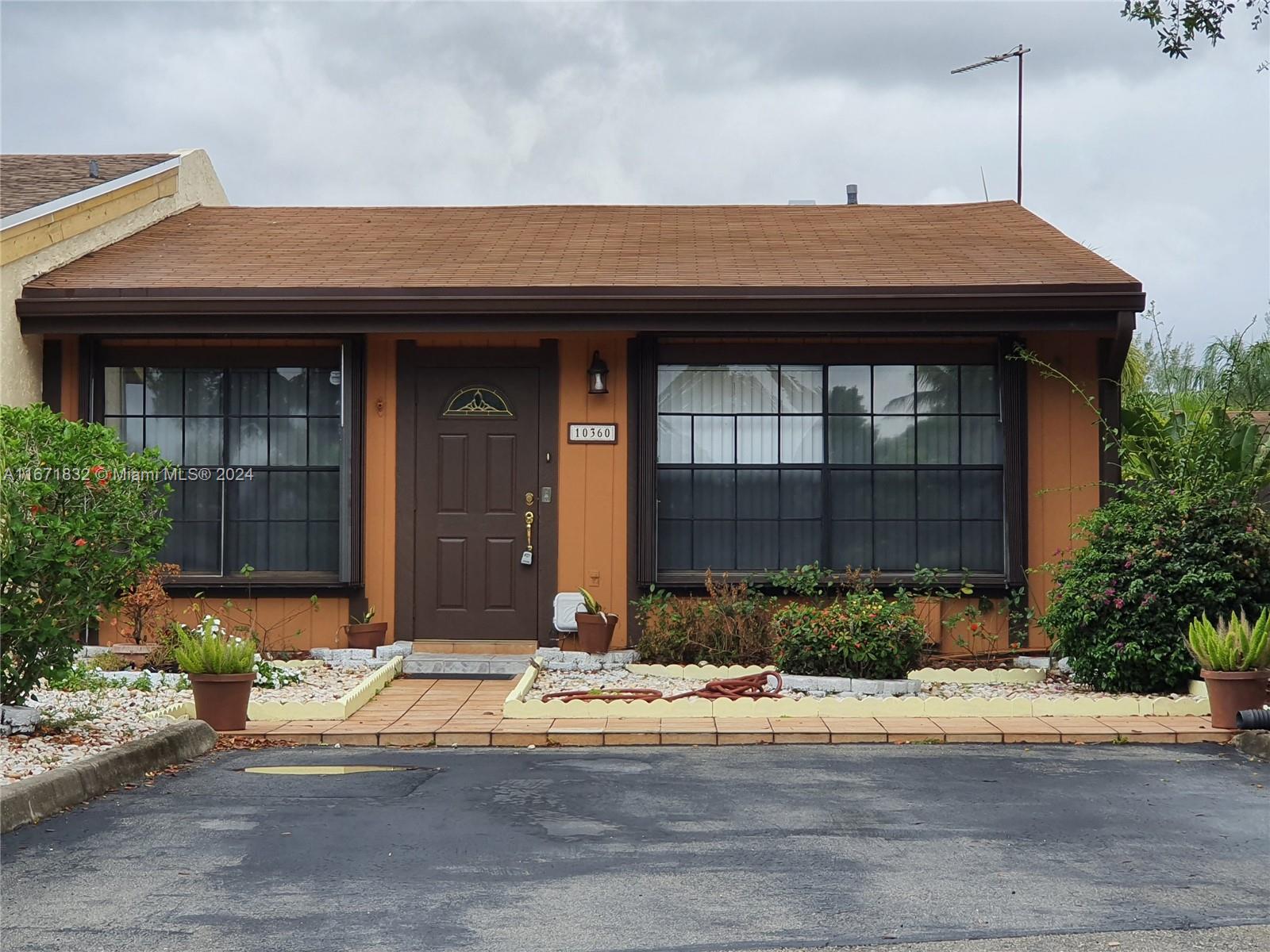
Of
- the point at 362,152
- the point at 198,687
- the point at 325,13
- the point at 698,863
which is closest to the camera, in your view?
the point at 698,863

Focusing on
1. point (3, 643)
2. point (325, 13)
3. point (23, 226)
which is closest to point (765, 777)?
point (3, 643)

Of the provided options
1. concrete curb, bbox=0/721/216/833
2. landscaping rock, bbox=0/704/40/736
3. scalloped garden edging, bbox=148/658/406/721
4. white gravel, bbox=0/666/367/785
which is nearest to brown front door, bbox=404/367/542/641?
white gravel, bbox=0/666/367/785

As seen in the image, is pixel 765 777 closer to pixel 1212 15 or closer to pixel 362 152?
pixel 1212 15

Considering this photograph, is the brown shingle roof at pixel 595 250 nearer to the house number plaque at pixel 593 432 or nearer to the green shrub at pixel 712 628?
the house number plaque at pixel 593 432

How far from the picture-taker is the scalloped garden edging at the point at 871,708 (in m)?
8.65

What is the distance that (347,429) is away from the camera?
1114 centimetres

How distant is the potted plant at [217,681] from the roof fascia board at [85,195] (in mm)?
4594

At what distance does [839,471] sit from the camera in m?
11.2

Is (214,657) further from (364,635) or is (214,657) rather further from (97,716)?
(364,635)

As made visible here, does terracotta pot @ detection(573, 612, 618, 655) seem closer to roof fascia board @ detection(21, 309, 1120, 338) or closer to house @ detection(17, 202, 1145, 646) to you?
house @ detection(17, 202, 1145, 646)

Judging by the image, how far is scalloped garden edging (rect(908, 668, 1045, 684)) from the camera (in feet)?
33.0

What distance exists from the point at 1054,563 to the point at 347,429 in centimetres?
600

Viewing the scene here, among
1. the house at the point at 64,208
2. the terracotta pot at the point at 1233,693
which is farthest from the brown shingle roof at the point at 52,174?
the terracotta pot at the point at 1233,693

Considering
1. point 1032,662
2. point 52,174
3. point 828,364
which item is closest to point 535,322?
point 828,364
